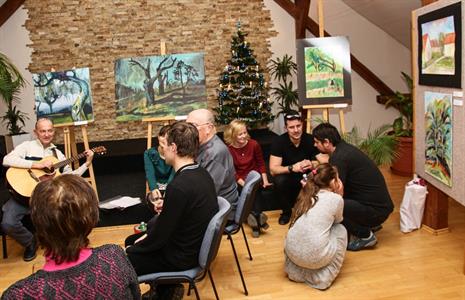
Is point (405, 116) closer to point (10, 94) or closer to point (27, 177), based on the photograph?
point (27, 177)

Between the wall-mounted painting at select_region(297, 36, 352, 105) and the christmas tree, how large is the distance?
1807 millimetres

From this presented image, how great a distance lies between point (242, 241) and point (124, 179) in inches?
101

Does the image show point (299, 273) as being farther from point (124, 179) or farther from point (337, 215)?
point (124, 179)

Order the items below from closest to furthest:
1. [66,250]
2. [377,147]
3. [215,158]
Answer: [66,250] < [215,158] < [377,147]

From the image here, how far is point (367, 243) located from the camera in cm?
379

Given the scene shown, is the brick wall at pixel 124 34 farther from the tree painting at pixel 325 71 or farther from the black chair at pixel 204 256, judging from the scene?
the black chair at pixel 204 256

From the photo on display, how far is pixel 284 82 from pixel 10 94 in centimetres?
420

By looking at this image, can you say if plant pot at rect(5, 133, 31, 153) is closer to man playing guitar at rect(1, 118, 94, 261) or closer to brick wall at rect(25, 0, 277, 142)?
brick wall at rect(25, 0, 277, 142)

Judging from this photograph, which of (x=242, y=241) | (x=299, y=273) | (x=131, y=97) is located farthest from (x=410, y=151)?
(x=131, y=97)

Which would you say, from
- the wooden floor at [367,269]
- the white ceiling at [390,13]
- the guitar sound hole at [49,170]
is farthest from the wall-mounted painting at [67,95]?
the white ceiling at [390,13]

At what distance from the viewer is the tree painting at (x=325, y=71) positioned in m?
5.24

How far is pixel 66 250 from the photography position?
1.46 metres

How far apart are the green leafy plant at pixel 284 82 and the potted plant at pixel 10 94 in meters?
3.91

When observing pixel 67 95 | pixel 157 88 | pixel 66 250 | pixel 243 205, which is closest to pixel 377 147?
pixel 243 205
